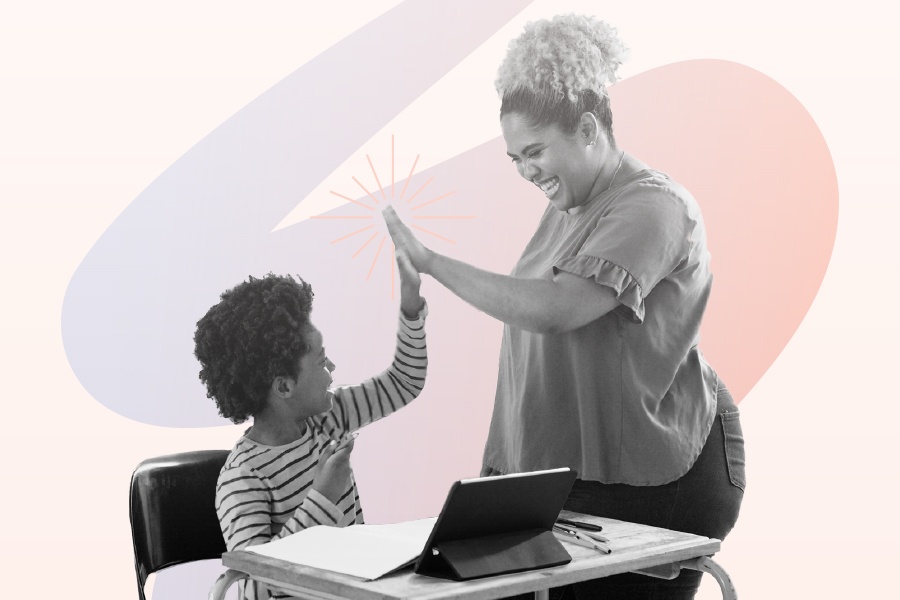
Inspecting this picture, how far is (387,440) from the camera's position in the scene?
3080 mm

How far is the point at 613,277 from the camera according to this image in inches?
71.6

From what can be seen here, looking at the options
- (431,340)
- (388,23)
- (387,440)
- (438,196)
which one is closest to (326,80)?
(388,23)

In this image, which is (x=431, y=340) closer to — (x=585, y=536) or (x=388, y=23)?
(x=388, y=23)

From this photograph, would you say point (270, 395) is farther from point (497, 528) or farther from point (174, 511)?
point (497, 528)

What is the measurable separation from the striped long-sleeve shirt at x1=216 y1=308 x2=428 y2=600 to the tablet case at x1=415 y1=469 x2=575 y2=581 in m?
0.37

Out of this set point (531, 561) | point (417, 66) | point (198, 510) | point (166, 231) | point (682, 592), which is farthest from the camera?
point (417, 66)

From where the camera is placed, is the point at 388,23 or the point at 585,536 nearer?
the point at 585,536

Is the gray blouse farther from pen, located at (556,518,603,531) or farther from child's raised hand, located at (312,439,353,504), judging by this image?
child's raised hand, located at (312,439,353,504)

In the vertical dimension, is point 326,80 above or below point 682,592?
above

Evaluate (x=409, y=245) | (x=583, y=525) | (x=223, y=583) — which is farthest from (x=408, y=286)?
(x=223, y=583)

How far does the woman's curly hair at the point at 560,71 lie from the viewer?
1955mm

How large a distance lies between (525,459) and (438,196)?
47.9 inches

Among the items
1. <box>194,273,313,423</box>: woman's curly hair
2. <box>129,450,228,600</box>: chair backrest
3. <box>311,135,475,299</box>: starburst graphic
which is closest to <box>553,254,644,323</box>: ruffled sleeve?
<box>194,273,313,423</box>: woman's curly hair
